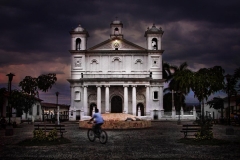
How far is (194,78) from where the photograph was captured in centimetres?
2627

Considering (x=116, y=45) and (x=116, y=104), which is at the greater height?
(x=116, y=45)

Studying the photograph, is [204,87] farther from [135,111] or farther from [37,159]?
[135,111]

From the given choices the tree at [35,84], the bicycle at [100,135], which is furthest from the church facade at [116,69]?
the bicycle at [100,135]

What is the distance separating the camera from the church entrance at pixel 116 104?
195 ft

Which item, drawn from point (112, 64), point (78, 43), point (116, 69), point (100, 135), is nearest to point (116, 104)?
point (116, 69)

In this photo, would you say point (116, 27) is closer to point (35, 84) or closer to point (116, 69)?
point (116, 69)

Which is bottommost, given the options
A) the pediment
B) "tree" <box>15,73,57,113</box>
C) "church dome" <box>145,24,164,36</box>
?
"tree" <box>15,73,57,113</box>

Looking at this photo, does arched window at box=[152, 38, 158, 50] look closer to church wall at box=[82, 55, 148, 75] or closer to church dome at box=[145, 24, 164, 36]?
church dome at box=[145, 24, 164, 36]

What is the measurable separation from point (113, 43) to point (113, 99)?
372 inches

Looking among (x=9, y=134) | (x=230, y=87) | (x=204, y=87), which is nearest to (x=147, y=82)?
(x=230, y=87)

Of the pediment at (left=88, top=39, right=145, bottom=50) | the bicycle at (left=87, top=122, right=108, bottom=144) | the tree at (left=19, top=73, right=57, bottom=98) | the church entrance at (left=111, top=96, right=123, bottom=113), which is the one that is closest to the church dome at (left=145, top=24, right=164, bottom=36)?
the pediment at (left=88, top=39, right=145, bottom=50)

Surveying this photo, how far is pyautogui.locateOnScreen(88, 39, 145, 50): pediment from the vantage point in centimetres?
6016

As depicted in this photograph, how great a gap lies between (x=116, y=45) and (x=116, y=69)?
4063 mm

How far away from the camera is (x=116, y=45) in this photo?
60.3m
